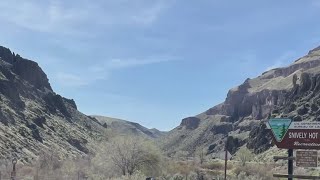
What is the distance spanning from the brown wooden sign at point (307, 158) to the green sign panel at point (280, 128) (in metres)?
0.89

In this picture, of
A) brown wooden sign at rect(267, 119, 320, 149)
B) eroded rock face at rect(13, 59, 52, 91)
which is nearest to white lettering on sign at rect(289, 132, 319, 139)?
brown wooden sign at rect(267, 119, 320, 149)

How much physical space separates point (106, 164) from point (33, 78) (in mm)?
111065

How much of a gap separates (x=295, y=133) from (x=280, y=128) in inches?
22.1

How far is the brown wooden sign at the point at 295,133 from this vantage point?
1600cm

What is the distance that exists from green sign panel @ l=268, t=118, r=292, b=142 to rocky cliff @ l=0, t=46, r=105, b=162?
75.0 metres

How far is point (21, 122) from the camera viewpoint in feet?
394

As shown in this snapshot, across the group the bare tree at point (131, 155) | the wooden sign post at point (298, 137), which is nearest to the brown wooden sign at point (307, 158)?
the wooden sign post at point (298, 137)

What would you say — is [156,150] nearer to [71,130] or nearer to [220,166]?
[220,166]

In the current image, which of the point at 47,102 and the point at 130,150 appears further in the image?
the point at 47,102

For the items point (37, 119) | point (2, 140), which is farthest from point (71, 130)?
point (2, 140)

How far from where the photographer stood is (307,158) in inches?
629

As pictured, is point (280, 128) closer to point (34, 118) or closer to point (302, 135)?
point (302, 135)

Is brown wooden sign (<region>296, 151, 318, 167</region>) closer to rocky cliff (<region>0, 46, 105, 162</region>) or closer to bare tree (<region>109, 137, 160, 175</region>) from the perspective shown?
bare tree (<region>109, 137, 160, 175</region>)

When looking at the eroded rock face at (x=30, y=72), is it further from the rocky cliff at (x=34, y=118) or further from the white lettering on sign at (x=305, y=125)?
the white lettering on sign at (x=305, y=125)
